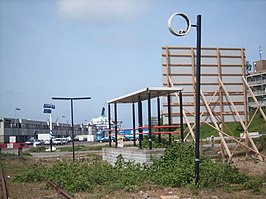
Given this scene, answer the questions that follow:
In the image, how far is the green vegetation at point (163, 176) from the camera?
12.2 metres

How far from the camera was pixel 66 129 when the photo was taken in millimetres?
129125

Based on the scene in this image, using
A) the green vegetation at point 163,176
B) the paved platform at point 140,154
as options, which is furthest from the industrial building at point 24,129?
the green vegetation at point 163,176

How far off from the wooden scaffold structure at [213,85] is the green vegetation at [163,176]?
14.1 feet

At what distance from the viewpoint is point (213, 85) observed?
1977 centimetres

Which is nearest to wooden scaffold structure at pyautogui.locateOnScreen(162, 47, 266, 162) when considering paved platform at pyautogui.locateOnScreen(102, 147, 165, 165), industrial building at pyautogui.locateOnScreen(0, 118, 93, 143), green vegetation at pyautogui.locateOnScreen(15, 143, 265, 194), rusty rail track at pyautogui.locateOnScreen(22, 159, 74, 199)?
paved platform at pyautogui.locateOnScreen(102, 147, 165, 165)

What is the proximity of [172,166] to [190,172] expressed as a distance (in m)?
1.45

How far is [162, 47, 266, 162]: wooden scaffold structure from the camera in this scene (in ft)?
61.7

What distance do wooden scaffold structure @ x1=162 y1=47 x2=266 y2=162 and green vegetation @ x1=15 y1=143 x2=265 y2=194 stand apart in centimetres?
431

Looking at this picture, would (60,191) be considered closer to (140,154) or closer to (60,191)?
(60,191)

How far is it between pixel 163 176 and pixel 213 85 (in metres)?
8.25

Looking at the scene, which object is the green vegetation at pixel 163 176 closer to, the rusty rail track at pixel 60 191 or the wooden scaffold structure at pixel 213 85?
the rusty rail track at pixel 60 191

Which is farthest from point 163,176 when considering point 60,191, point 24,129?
point 24,129

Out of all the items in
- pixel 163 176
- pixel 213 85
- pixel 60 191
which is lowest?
pixel 60 191

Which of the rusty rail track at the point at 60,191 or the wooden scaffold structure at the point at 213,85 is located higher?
the wooden scaffold structure at the point at 213,85
